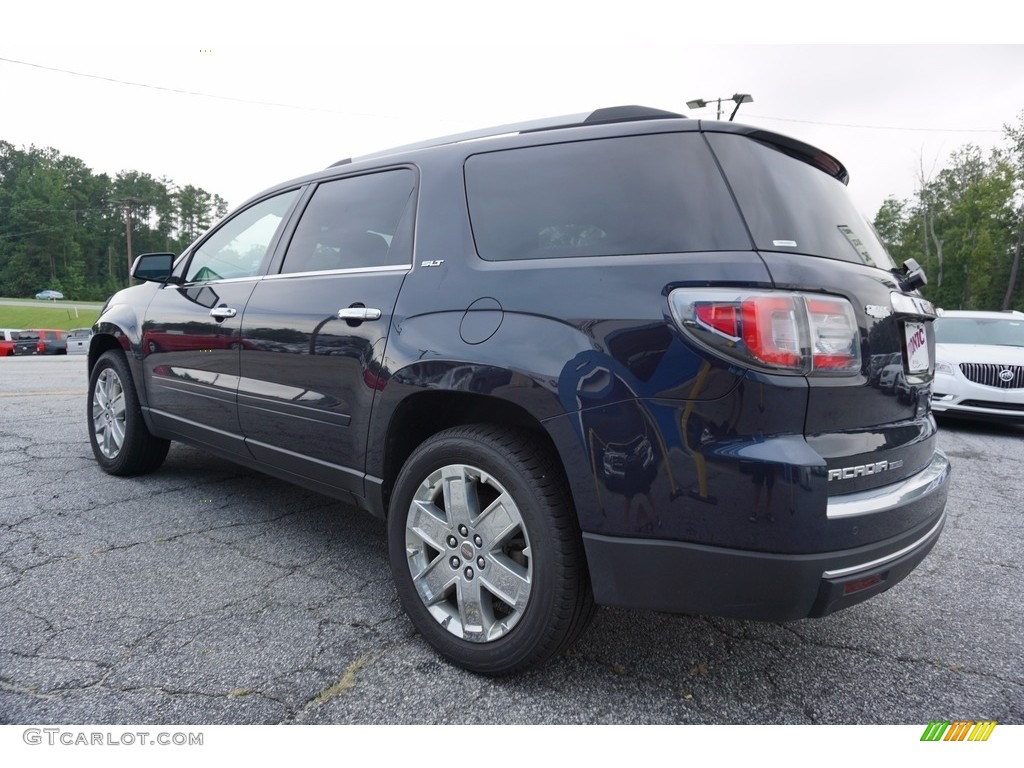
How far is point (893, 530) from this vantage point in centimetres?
173

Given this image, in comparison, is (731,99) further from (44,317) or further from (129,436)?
(44,317)

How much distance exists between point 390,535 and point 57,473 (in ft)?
10.5

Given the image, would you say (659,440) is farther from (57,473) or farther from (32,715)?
(57,473)

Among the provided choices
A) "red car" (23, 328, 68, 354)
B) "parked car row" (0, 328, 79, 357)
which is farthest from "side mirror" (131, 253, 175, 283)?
"red car" (23, 328, 68, 354)

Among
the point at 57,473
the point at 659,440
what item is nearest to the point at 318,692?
the point at 659,440

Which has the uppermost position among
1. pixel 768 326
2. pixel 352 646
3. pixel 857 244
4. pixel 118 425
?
pixel 857 244

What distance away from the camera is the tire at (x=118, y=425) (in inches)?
156

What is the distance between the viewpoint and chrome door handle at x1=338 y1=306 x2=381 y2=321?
7.83ft

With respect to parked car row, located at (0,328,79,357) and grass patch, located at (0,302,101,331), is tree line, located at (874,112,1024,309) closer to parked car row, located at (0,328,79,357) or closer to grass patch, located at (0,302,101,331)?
parked car row, located at (0,328,79,357)

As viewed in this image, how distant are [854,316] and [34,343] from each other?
30.1 metres

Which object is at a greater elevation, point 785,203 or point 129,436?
point 785,203

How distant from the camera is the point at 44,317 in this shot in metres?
45.0

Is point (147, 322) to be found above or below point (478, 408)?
above

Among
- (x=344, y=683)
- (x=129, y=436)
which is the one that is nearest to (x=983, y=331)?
(x=344, y=683)
